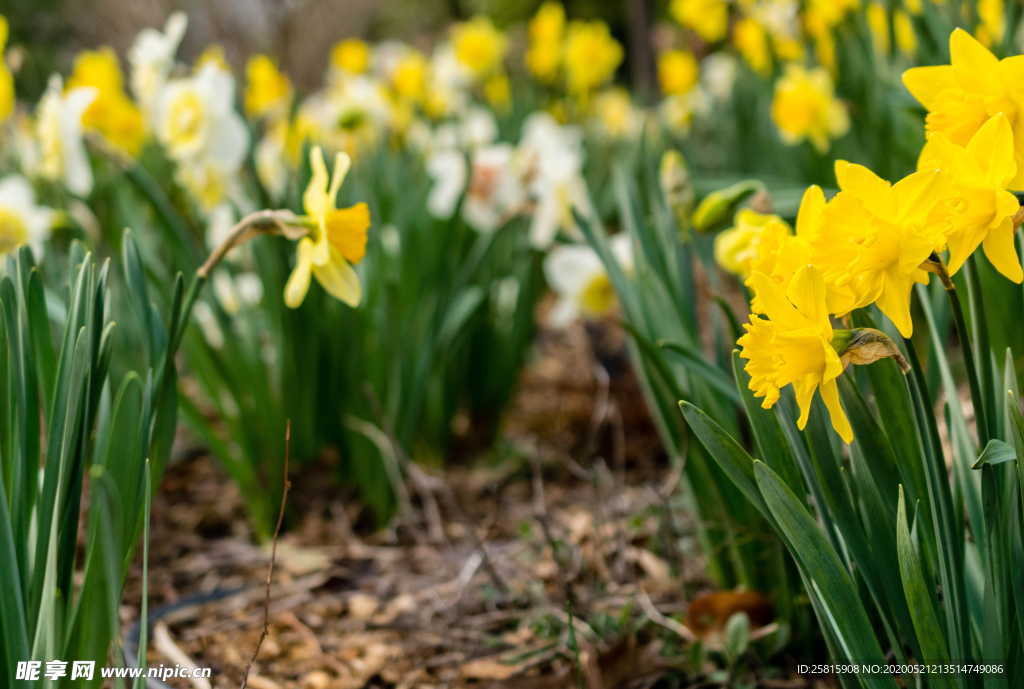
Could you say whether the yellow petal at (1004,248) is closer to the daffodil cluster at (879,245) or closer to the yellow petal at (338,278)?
the daffodil cluster at (879,245)

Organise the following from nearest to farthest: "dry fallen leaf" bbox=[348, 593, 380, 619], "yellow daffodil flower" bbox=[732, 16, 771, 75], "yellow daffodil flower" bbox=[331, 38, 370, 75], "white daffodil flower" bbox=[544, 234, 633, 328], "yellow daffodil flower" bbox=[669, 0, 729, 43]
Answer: "dry fallen leaf" bbox=[348, 593, 380, 619]
"white daffodil flower" bbox=[544, 234, 633, 328]
"yellow daffodil flower" bbox=[732, 16, 771, 75]
"yellow daffodil flower" bbox=[669, 0, 729, 43]
"yellow daffodil flower" bbox=[331, 38, 370, 75]

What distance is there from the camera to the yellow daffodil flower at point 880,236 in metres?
0.72

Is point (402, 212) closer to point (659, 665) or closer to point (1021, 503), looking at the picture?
point (659, 665)

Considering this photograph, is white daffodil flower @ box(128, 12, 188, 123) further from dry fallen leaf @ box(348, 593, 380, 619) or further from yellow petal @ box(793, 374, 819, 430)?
yellow petal @ box(793, 374, 819, 430)

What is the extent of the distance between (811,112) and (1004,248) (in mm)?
2047

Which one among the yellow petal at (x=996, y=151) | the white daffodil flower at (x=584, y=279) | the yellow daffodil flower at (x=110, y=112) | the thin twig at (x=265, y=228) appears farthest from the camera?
the yellow daffodil flower at (x=110, y=112)

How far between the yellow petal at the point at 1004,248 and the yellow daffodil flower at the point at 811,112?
6.67 ft

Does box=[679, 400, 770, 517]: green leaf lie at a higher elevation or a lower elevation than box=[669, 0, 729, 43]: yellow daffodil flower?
lower

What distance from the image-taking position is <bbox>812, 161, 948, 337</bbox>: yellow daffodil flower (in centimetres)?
72

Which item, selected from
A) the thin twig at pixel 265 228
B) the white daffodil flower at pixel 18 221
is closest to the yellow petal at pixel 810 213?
the thin twig at pixel 265 228

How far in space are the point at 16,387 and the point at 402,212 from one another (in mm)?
1340

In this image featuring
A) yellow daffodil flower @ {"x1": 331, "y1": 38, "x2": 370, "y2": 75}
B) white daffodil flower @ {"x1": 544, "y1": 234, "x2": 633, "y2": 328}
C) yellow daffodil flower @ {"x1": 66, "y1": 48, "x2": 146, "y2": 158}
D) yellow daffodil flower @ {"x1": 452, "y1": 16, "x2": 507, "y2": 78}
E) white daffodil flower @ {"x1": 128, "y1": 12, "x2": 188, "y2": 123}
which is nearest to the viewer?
white daffodil flower @ {"x1": 544, "y1": 234, "x2": 633, "y2": 328}

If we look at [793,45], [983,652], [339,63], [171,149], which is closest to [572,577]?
[983,652]

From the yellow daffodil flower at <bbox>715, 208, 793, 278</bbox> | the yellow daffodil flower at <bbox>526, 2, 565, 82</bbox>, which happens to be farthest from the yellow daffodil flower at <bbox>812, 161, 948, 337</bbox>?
the yellow daffodil flower at <bbox>526, 2, 565, 82</bbox>
